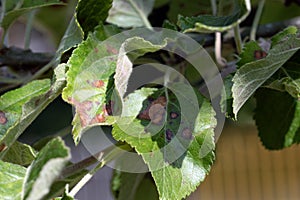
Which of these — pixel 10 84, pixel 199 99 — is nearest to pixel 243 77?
pixel 199 99

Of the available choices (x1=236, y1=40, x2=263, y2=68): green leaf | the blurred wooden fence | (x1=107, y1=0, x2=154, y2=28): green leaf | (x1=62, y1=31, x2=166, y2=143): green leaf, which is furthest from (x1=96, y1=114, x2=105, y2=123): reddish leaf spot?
the blurred wooden fence

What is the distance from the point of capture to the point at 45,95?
429 mm

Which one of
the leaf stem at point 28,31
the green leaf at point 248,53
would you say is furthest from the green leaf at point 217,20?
the leaf stem at point 28,31

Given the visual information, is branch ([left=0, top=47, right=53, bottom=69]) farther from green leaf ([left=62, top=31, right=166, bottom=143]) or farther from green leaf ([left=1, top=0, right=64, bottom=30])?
green leaf ([left=62, top=31, right=166, bottom=143])

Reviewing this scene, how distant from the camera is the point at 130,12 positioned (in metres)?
0.71

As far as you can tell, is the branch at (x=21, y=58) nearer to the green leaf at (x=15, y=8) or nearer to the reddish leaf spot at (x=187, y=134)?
the green leaf at (x=15, y=8)

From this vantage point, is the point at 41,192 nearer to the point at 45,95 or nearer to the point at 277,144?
the point at 45,95

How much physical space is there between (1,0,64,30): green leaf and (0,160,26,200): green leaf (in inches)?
7.0

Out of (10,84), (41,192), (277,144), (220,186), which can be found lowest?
(220,186)

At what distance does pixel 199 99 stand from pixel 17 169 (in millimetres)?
146

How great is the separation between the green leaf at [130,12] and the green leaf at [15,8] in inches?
4.5

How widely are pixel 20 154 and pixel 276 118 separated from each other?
254 millimetres

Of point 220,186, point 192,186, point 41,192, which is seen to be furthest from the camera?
point 220,186

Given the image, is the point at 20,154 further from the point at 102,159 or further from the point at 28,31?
the point at 28,31
